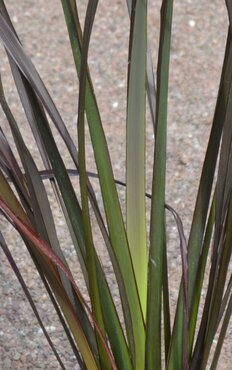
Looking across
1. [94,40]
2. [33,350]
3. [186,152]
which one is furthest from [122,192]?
[94,40]

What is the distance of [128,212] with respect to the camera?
1203 millimetres

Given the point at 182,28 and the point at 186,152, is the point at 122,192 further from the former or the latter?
the point at 182,28

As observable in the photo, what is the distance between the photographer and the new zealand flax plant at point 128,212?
1.07m

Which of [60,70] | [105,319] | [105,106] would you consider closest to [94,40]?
[60,70]

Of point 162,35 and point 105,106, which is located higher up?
point 105,106

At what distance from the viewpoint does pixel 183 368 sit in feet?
3.92

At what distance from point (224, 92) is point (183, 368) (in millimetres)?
354

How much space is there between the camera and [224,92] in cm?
110

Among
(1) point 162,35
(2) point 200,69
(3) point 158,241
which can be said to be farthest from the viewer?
(2) point 200,69

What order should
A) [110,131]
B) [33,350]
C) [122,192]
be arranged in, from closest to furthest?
[33,350] → [122,192] → [110,131]

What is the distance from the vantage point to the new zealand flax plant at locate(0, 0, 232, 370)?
107 centimetres

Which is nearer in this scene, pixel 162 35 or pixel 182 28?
pixel 162 35

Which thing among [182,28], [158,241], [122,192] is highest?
[182,28]

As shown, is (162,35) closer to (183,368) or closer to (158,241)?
(158,241)
